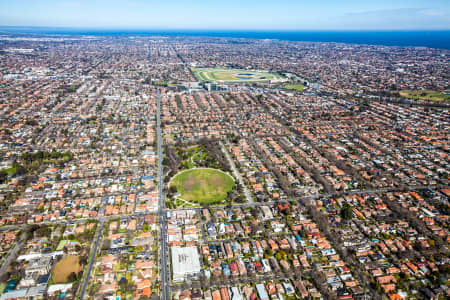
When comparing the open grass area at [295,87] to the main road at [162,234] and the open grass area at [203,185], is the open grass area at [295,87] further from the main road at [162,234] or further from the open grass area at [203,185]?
the open grass area at [203,185]

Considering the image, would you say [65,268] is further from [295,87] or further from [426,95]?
[426,95]

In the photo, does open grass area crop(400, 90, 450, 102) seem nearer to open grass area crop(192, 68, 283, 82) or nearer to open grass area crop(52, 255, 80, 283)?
open grass area crop(192, 68, 283, 82)

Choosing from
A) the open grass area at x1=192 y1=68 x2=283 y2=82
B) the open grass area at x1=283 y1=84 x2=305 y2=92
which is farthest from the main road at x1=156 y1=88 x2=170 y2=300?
the open grass area at x1=192 y1=68 x2=283 y2=82

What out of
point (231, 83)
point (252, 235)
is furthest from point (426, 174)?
point (231, 83)

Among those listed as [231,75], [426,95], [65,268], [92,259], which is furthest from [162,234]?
[231,75]

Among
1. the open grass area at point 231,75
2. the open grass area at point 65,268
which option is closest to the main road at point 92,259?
the open grass area at point 65,268

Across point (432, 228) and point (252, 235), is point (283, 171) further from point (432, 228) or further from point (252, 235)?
point (432, 228)
